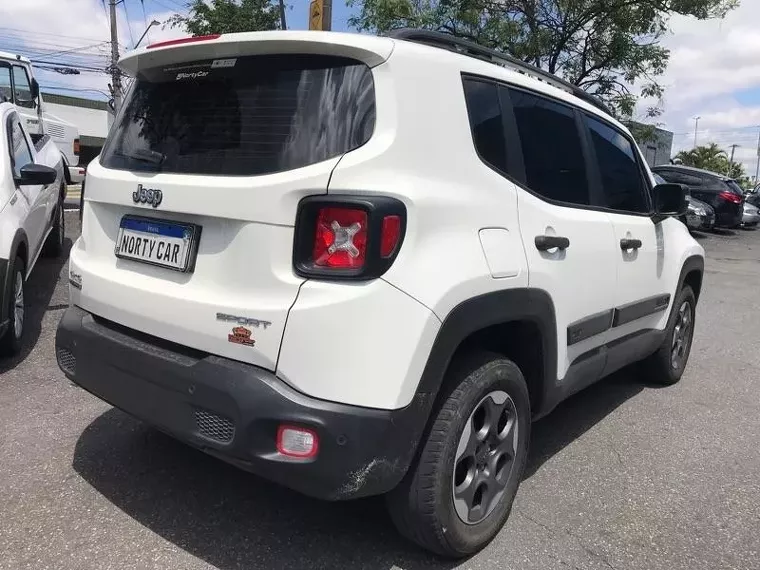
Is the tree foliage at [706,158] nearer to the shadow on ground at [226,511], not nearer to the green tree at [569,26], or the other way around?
the green tree at [569,26]

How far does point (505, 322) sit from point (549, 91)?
4.12ft

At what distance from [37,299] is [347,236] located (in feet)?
16.4

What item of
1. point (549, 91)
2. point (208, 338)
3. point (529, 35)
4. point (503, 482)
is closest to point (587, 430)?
point (503, 482)

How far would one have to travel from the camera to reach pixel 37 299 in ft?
20.2

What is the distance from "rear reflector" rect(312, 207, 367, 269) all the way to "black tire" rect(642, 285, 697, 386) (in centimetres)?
323

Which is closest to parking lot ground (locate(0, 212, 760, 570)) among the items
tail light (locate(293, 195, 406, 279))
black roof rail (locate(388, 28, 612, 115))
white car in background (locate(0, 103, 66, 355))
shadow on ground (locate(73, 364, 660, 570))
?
shadow on ground (locate(73, 364, 660, 570))

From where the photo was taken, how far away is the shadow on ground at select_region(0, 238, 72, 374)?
15.2 ft

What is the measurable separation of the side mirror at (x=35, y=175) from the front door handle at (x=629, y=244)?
3799 millimetres

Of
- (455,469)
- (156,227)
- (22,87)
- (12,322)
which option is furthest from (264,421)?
(22,87)

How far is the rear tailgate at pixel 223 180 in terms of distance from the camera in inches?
88.7

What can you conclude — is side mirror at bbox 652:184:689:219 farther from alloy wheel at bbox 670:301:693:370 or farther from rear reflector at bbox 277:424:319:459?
rear reflector at bbox 277:424:319:459

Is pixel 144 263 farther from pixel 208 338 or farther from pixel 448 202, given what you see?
pixel 448 202

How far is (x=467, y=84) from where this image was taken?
2.65 metres

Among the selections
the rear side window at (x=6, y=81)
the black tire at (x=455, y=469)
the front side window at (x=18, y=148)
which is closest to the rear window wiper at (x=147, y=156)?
the black tire at (x=455, y=469)
